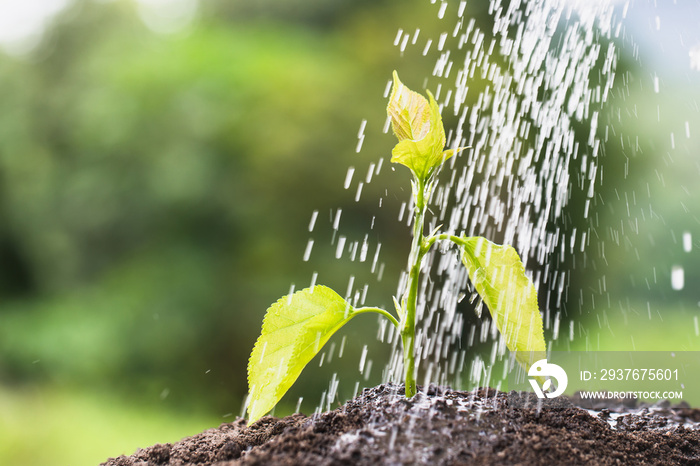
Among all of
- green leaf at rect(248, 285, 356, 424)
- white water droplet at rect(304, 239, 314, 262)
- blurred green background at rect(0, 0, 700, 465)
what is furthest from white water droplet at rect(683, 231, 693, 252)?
green leaf at rect(248, 285, 356, 424)

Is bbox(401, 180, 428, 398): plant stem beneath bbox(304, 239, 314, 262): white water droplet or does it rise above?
beneath

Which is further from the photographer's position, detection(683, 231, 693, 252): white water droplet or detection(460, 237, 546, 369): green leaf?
detection(683, 231, 693, 252): white water droplet

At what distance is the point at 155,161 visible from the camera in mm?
2182

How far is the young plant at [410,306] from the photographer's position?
24.7 inches

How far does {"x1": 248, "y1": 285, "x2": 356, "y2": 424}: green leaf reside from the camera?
2.04 feet

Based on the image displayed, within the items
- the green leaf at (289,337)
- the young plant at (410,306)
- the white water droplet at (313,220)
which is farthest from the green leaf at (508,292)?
the white water droplet at (313,220)

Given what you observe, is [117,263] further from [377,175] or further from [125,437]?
[377,175]

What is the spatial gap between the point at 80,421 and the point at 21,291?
0.70 m

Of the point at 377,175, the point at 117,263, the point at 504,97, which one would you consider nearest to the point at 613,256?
the point at 504,97

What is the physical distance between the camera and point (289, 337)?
642 millimetres

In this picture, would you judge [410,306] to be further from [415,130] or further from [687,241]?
[687,241]

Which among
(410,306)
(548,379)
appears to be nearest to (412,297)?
(410,306)

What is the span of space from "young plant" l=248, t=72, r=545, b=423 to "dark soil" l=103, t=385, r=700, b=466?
2.5 inches

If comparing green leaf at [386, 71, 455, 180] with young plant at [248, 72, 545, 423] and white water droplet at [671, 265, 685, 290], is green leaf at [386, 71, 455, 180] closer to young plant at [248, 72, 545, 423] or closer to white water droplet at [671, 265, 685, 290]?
young plant at [248, 72, 545, 423]
